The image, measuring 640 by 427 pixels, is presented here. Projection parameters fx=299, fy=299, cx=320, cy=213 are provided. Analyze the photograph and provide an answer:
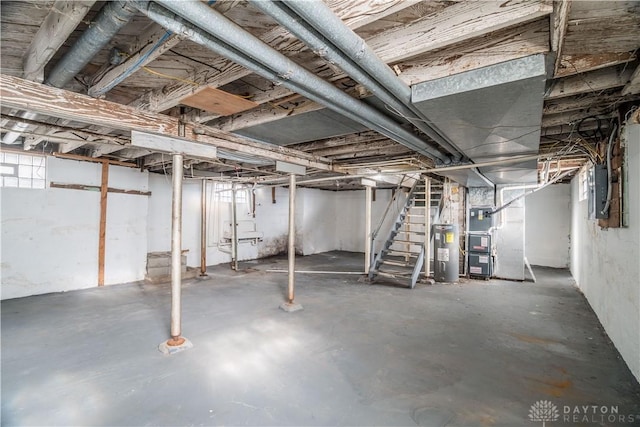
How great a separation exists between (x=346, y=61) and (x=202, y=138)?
1.89 m

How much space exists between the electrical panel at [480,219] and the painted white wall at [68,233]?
6.22m

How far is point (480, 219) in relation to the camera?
226 inches

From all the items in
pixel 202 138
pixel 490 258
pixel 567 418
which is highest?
pixel 202 138

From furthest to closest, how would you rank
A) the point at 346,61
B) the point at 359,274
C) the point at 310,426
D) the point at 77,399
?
the point at 359,274, the point at 77,399, the point at 310,426, the point at 346,61

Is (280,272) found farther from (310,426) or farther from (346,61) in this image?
(346,61)

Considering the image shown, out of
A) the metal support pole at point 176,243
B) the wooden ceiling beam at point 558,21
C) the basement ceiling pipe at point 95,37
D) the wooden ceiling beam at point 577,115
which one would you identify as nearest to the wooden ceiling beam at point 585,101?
the wooden ceiling beam at point 577,115

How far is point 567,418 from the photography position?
6.11 ft

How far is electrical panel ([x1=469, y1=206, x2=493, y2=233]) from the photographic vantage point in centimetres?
568

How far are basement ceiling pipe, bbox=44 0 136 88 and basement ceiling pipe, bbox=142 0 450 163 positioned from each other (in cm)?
34

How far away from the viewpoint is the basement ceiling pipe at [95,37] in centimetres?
122

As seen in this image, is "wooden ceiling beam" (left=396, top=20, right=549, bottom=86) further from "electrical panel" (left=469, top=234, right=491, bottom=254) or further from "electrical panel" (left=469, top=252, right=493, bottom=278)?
"electrical panel" (left=469, top=252, right=493, bottom=278)

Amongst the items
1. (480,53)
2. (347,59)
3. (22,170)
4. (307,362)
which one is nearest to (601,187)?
(480,53)

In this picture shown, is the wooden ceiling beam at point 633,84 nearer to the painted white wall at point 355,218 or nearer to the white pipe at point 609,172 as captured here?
the white pipe at point 609,172

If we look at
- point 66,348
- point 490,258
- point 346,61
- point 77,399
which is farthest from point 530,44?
point 490,258
